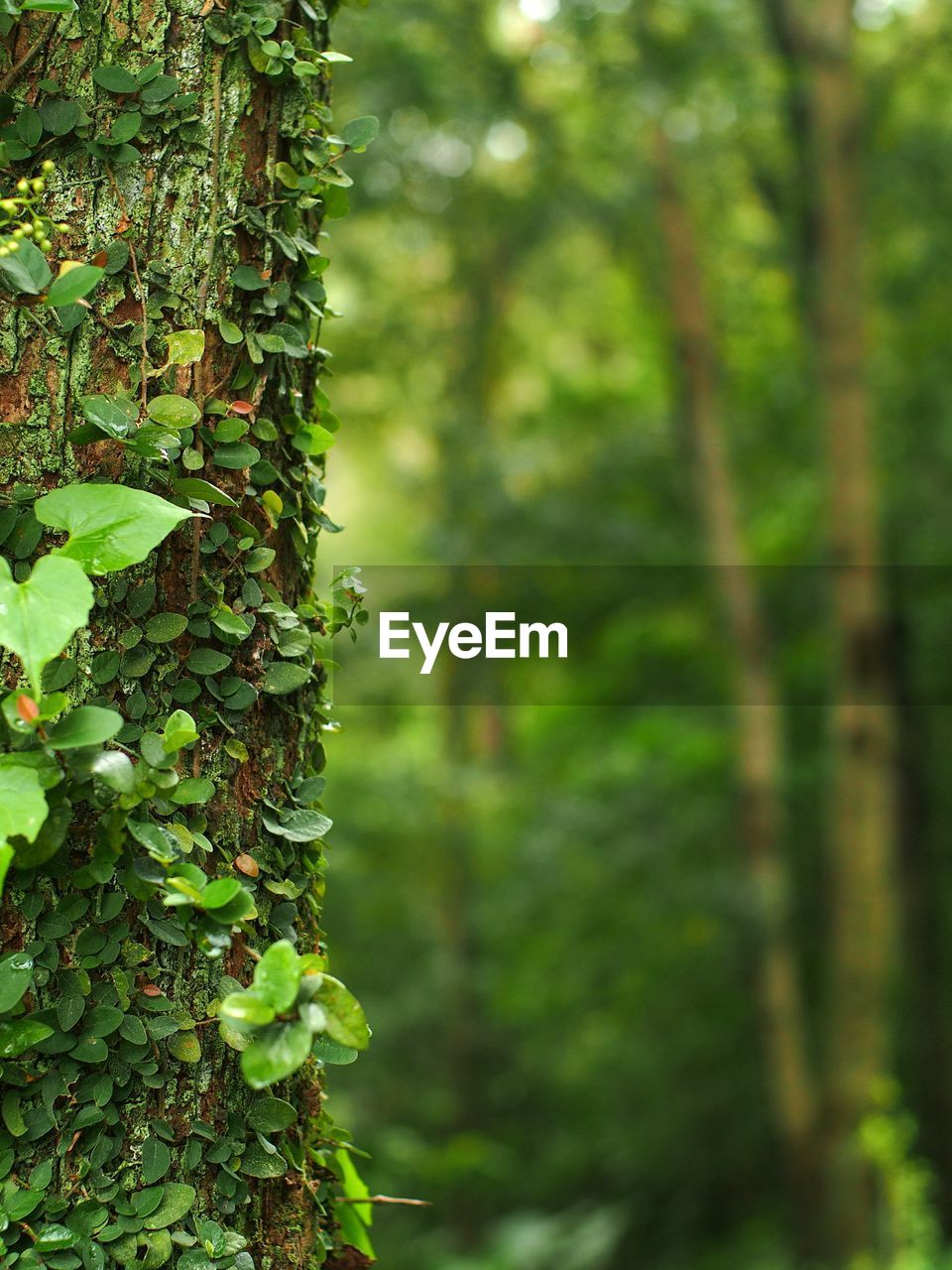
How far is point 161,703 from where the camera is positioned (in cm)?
84

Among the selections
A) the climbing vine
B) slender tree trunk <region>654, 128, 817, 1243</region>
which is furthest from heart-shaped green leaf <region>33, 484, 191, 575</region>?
slender tree trunk <region>654, 128, 817, 1243</region>

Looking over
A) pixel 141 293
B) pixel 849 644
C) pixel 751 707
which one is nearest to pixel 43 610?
pixel 141 293

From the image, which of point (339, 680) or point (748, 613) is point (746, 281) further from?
point (339, 680)

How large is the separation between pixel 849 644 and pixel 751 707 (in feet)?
2.41

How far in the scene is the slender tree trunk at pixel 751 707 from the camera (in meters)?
5.77

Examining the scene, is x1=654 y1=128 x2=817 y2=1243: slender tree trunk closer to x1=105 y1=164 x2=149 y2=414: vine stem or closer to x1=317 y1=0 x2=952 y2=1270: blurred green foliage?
x1=317 y1=0 x2=952 y2=1270: blurred green foliage

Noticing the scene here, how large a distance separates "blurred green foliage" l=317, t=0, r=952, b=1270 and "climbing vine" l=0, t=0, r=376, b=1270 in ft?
15.0

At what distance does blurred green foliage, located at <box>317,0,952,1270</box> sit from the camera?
18.9 feet

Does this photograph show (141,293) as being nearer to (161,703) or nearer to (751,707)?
(161,703)

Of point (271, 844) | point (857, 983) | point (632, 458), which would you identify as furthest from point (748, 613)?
point (271, 844)

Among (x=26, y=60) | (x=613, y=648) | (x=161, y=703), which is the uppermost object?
(x=613, y=648)

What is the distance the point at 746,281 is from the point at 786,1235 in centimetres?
523

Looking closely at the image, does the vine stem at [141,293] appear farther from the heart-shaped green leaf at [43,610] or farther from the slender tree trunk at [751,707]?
the slender tree trunk at [751,707]

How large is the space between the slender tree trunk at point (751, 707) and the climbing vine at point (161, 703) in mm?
5176
